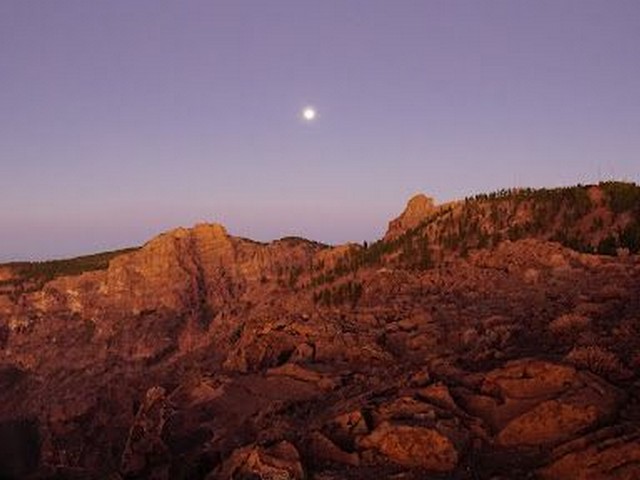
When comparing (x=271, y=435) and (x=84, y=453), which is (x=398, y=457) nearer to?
(x=271, y=435)

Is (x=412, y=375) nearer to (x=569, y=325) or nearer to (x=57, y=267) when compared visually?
(x=569, y=325)

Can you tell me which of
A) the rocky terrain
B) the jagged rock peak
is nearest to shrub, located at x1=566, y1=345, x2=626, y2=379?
the rocky terrain

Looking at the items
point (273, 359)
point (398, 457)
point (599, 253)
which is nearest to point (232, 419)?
point (273, 359)

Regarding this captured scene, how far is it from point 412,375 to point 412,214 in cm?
5521

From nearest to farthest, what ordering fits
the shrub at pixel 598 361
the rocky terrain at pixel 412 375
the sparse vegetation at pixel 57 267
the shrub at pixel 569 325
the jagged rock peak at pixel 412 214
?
the rocky terrain at pixel 412 375 → the shrub at pixel 598 361 → the shrub at pixel 569 325 → the jagged rock peak at pixel 412 214 → the sparse vegetation at pixel 57 267

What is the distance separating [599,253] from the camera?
45875 millimetres

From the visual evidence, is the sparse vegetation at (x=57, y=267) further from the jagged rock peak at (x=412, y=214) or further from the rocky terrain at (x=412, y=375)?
the jagged rock peak at (x=412, y=214)

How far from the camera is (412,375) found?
88.4 feet

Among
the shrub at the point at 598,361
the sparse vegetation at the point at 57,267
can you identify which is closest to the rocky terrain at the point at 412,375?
the shrub at the point at 598,361

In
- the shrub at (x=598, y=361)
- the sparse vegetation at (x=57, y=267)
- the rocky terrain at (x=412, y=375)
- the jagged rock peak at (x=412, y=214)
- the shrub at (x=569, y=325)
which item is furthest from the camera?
the sparse vegetation at (x=57, y=267)

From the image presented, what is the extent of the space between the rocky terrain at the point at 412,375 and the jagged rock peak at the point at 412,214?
0.71 feet

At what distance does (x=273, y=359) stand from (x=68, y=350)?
6456cm

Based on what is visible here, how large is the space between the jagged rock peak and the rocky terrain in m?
0.22

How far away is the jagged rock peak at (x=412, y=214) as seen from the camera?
7831cm
